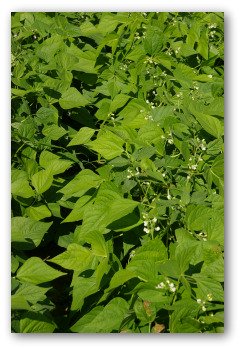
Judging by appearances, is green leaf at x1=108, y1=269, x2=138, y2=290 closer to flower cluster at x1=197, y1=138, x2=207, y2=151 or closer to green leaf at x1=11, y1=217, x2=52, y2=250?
green leaf at x1=11, y1=217, x2=52, y2=250

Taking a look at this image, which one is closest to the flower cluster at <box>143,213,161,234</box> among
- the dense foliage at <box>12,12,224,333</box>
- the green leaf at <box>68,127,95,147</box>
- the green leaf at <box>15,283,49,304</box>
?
the dense foliage at <box>12,12,224,333</box>

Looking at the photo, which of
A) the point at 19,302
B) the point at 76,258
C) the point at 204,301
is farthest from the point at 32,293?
the point at 204,301

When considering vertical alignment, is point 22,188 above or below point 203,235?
above

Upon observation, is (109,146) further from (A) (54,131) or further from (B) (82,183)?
(A) (54,131)

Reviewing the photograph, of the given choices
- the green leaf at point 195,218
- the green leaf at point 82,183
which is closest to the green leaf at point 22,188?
the green leaf at point 82,183

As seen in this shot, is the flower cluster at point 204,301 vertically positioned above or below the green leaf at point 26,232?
below

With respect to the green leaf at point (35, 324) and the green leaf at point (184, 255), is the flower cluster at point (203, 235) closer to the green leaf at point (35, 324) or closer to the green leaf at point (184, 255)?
the green leaf at point (184, 255)
